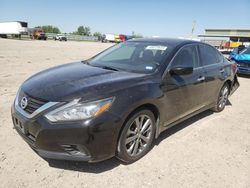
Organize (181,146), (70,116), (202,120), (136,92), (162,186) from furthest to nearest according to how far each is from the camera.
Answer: (202,120), (181,146), (136,92), (162,186), (70,116)

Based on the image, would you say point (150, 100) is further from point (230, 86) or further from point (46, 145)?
point (230, 86)

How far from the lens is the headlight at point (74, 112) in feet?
8.25

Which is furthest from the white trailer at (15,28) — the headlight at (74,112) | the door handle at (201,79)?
the headlight at (74,112)

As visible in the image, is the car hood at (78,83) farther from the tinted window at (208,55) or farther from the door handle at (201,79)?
the tinted window at (208,55)

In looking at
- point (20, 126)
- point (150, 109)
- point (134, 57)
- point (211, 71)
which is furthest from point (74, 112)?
point (211, 71)

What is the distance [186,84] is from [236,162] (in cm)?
134

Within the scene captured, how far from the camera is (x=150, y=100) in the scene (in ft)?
10.1

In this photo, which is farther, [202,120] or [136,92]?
[202,120]

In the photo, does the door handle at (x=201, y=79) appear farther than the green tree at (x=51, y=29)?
No

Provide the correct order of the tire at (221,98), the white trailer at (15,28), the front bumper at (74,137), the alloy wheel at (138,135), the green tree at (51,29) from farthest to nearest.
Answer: the green tree at (51,29) → the white trailer at (15,28) → the tire at (221,98) → the alloy wheel at (138,135) → the front bumper at (74,137)

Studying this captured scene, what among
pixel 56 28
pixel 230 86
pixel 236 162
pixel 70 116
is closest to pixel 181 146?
pixel 236 162

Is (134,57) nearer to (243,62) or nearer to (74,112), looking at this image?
(74,112)

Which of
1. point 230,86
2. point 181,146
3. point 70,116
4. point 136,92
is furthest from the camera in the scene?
point 230,86

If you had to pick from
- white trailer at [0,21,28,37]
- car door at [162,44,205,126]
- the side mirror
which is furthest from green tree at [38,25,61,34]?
the side mirror
